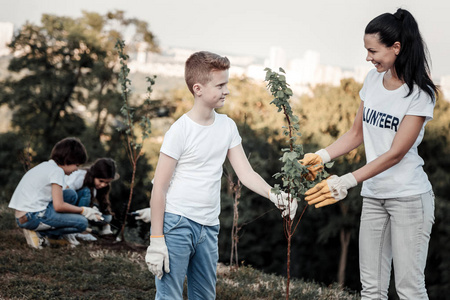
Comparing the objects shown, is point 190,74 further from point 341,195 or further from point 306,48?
point 306,48

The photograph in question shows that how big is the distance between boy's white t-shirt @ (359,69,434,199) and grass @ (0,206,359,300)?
2.04 m

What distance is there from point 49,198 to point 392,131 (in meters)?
4.10

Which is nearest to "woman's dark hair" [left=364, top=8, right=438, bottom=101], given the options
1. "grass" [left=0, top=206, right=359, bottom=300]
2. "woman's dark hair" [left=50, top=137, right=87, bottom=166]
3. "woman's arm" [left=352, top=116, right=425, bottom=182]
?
"woman's arm" [left=352, top=116, right=425, bottom=182]

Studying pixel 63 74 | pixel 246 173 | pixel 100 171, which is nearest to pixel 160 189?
pixel 246 173

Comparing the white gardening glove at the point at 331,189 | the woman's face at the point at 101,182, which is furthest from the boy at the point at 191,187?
the woman's face at the point at 101,182

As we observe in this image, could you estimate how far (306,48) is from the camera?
5194cm

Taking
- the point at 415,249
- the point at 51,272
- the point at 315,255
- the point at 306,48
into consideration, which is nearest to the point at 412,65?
the point at 415,249

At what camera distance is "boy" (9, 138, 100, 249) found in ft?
18.2

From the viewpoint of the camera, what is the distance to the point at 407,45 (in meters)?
2.87

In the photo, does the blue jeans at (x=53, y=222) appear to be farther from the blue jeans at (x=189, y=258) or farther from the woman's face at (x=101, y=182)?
the blue jeans at (x=189, y=258)

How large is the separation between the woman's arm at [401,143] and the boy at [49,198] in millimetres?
3612

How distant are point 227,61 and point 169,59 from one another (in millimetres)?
26560

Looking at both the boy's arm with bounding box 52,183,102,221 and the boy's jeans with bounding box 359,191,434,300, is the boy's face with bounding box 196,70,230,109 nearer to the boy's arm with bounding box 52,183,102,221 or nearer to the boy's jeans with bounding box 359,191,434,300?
the boy's jeans with bounding box 359,191,434,300

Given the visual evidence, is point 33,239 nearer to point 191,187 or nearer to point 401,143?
point 191,187
